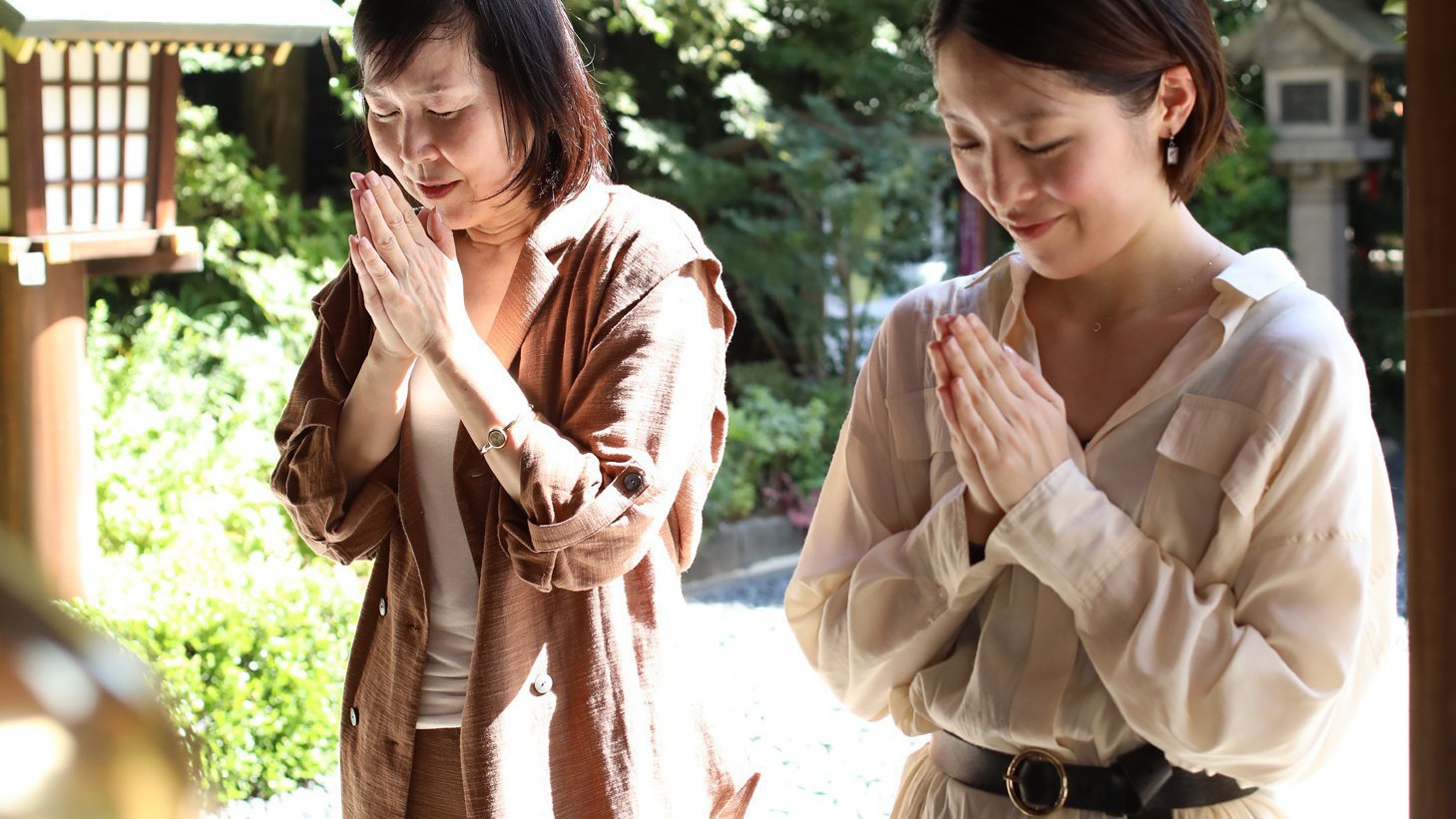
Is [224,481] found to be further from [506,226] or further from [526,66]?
[526,66]

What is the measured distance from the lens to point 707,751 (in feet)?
6.68

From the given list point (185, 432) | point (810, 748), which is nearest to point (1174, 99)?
point (810, 748)

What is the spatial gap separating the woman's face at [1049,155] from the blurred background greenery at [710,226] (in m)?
5.04

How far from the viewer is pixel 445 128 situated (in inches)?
76.0

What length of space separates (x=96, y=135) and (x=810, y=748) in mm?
3405

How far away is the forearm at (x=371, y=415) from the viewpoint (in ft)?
6.35

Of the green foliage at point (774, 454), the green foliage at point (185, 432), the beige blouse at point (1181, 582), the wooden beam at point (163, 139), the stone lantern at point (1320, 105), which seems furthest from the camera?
the stone lantern at point (1320, 105)

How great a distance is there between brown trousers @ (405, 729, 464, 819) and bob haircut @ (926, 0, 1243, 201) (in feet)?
3.60

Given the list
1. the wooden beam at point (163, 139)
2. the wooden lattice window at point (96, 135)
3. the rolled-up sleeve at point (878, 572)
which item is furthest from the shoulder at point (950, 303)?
the wooden beam at point (163, 139)

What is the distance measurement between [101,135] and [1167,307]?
182 inches

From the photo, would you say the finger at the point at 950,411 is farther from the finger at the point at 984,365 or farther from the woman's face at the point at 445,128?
the woman's face at the point at 445,128

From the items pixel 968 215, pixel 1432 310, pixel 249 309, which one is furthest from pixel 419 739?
pixel 968 215

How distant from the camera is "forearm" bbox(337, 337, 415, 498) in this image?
1.94m

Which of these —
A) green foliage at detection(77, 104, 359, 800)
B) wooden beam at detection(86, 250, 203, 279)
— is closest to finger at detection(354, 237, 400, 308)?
green foliage at detection(77, 104, 359, 800)
